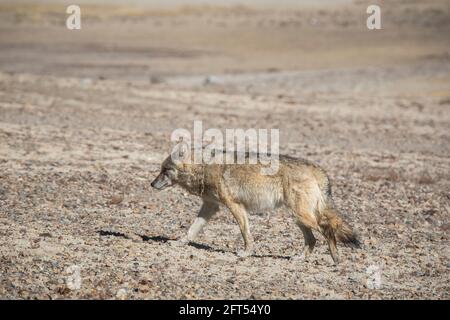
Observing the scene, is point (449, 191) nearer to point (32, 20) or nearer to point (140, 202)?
point (140, 202)

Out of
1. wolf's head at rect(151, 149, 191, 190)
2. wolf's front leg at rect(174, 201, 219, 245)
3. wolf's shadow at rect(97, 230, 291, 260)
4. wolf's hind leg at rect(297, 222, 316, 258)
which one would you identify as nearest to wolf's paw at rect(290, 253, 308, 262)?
wolf's hind leg at rect(297, 222, 316, 258)

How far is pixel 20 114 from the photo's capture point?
20766 mm

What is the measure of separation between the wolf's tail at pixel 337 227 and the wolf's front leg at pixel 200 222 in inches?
58.6

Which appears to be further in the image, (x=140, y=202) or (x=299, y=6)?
(x=299, y=6)

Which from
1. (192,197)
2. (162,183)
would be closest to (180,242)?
(162,183)

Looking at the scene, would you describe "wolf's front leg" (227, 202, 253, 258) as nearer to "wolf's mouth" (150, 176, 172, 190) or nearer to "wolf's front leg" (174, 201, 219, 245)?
"wolf's front leg" (174, 201, 219, 245)

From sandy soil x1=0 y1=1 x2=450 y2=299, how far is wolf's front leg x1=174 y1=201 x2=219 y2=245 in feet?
0.70

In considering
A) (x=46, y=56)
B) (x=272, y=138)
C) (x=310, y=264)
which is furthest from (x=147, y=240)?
(x=46, y=56)

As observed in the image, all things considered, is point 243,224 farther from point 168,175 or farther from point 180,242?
point 168,175

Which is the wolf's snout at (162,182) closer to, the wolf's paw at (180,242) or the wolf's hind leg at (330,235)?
the wolf's paw at (180,242)

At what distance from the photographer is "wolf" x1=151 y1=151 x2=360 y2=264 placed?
9.95 metres

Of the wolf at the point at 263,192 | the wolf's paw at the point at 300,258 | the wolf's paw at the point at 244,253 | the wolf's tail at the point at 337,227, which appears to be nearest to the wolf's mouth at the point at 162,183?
the wolf at the point at 263,192

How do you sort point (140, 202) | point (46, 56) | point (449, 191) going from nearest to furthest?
point (140, 202) → point (449, 191) → point (46, 56)

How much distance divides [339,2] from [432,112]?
6756cm
